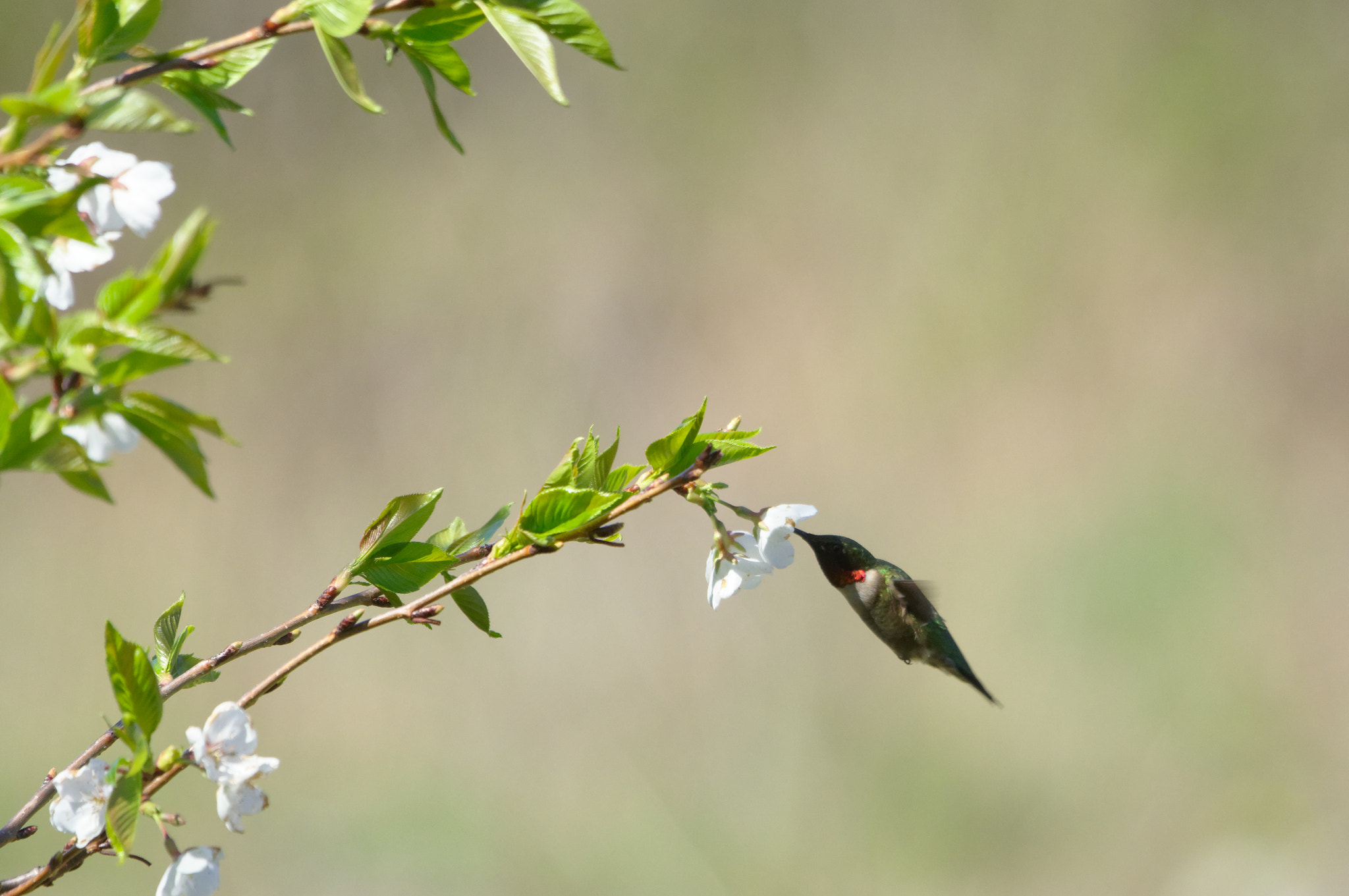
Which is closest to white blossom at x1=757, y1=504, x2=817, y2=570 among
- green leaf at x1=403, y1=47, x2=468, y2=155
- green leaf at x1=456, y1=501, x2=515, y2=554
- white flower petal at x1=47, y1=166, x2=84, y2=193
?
green leaf at x1=456, y1=501, x2=515, y2=554

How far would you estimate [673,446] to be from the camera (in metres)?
0.47

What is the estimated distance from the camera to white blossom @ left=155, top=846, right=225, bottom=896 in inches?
16.3

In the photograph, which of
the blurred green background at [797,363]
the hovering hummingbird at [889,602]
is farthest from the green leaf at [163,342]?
the blurred green background at [797,363]

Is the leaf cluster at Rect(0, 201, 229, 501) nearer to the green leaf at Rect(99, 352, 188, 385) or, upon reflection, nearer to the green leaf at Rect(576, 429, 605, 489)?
the green leaf at Rect(99, 352, 188, 385)

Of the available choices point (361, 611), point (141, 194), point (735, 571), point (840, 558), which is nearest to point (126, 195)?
point (141, 194)

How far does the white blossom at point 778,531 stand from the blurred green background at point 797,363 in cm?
257

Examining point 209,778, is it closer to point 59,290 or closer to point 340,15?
point 59,290

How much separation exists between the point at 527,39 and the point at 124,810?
334 mm

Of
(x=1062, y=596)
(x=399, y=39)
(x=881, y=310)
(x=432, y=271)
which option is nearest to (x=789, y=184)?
(x=881, y=310)

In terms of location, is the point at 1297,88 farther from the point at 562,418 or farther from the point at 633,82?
the point at 562,418

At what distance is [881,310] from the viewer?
342cm

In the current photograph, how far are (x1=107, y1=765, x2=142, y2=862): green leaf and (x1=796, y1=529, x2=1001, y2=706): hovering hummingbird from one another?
49 centimetres

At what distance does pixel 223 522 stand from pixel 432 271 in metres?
1.02

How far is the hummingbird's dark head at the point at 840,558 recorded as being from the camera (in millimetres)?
818
